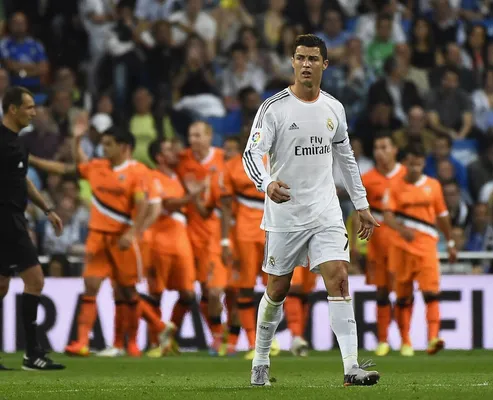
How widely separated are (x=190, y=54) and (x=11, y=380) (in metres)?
10.6

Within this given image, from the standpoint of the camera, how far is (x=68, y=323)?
16.8 m

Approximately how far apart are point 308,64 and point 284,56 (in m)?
12.0

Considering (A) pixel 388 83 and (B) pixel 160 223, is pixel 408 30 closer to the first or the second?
(A) pixel 388 83

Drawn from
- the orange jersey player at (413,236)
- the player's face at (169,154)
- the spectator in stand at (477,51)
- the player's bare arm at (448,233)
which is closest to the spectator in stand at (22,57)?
the player's face at (169,154)

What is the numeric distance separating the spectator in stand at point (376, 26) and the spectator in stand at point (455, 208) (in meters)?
3.93

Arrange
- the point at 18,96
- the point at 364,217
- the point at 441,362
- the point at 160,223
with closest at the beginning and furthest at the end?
the point at 364,217 → the point at 18,96 → the point at 441,362 → the point at 160,223

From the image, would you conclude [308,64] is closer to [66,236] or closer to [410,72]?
[66,236]

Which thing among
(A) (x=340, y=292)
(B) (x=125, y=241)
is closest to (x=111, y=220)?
(B) (x=125, y=241)

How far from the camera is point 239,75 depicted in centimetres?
2112

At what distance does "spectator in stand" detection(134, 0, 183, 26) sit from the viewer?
21672 mm

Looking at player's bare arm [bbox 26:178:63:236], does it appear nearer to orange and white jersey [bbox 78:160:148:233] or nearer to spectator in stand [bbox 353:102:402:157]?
orange and white jersey [bbox 78:160:148:233]

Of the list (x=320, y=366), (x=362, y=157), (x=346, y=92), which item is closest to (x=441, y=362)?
(x=320, y=366)

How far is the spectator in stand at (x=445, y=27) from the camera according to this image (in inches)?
869

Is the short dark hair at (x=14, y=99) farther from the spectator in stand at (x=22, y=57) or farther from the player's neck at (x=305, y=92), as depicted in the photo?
the spectator in stand at (x=22, y=57)
